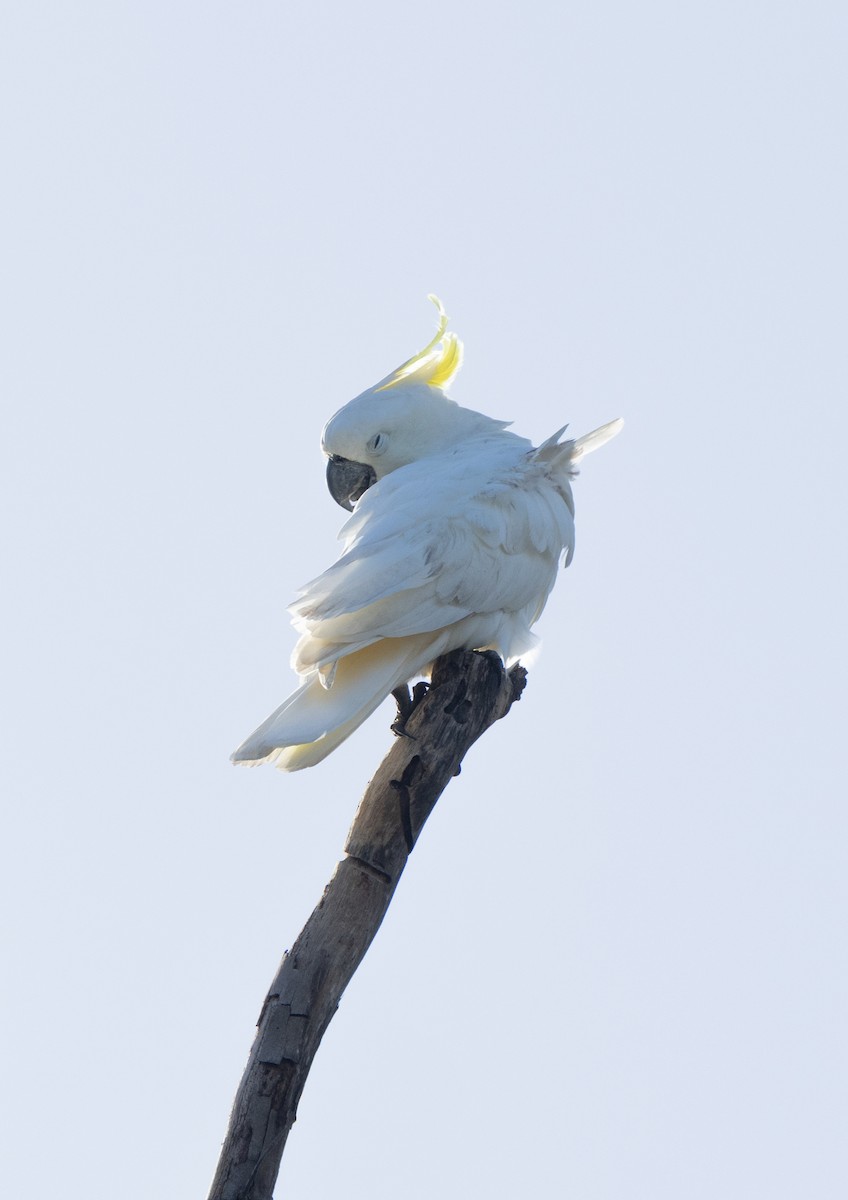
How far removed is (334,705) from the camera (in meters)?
3.79

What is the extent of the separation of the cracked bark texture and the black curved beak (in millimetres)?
1329

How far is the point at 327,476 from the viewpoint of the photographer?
5.34 m

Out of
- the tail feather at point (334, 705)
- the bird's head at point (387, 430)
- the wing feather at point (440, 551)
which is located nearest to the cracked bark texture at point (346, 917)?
the tail feather at point (334, 705)

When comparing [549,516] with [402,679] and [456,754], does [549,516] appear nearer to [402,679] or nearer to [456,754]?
[402,679]

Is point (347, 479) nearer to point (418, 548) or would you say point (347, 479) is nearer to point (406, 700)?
point (418, 548)

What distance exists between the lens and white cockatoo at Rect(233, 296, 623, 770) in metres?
3.85

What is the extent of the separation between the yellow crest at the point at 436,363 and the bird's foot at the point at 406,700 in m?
1.48

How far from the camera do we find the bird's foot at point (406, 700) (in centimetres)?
408

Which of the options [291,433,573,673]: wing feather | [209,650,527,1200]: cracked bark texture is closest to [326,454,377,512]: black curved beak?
[291,433,573,673]: wing feather

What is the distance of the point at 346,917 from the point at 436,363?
2.87m

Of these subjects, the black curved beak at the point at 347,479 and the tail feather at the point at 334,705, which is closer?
the tail feather at the point at 334,705

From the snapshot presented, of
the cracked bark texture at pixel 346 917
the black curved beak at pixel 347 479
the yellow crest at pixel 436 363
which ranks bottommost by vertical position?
the cracked bark texture at pixel 346 917

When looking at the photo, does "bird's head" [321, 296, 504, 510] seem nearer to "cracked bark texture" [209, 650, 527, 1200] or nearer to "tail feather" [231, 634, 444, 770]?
"tail feather" [231, 634, 444, 770]

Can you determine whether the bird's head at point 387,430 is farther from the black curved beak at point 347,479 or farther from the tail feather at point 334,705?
the tail feather at point 334,705
